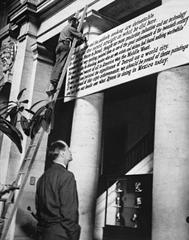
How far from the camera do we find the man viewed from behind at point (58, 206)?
13.9 feet

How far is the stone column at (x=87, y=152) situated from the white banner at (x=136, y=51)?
3.36ft

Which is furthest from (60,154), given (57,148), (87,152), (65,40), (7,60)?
(7,60)

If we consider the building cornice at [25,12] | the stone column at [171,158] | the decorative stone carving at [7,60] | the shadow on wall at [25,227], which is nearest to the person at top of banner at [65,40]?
the stone column at [171,158]

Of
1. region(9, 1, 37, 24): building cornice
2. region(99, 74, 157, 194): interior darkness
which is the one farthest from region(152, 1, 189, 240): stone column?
region(99, 74, 157, 194): interior darkness

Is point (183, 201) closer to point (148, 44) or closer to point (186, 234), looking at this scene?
point (186, 234)

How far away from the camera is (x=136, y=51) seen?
5.80 metres

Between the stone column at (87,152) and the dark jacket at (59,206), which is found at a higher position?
the stone column at (87,152)

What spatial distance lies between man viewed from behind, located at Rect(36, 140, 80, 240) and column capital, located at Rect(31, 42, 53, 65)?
265 inches

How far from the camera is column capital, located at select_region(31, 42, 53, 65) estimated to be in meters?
10.7

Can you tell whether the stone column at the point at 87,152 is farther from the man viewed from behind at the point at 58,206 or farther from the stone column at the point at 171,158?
the man viewed from behind at the point at 58,206

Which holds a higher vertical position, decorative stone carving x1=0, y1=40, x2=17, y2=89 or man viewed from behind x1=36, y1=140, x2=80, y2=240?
decorative stone carving x1=0, y1=40, x2=17, y2=89

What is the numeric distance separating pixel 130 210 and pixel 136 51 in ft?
18.1

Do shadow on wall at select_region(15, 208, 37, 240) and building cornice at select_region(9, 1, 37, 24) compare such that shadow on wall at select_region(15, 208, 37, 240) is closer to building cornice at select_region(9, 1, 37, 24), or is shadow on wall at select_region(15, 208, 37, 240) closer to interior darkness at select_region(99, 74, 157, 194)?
interior darkness at select_region(99, 74, 157, 194)

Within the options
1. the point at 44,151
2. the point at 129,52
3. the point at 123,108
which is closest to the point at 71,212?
the point at 129,52
